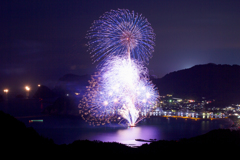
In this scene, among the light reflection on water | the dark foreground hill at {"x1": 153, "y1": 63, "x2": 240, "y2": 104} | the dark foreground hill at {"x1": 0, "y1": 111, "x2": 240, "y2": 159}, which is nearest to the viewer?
the dark foreground hill at {"x1": 0, "y1": 111, "x2": 240, "y2": 159}

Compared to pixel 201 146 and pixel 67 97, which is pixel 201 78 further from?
pixel 201 146

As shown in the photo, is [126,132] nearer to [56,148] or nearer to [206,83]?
[56,148]

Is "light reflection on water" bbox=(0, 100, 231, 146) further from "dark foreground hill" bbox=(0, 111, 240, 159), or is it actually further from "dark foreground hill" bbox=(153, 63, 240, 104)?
"dark foreground hill" bbox=(153, 63, 240, 104)

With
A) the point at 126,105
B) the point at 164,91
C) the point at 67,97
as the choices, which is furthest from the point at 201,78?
the point at 126,105

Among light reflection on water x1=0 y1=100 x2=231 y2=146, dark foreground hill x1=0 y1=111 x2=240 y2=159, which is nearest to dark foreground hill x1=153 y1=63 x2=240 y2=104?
light reflection on water x1=0 y1=100 x2=231 y2=146

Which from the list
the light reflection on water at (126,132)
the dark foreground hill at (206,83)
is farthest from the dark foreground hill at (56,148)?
the dark foreground hill at (206,83)

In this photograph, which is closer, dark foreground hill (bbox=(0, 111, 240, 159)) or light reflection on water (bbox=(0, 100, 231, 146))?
dark foreground hill (bbox=(0, 111, 240, 159))

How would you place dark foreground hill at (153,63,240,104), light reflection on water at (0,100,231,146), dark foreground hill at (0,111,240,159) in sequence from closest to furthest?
dark foreground hill at (0,111,240,159), light reflection on water at (0,100,231,146), dark foreground hill at (153,63,240,104)

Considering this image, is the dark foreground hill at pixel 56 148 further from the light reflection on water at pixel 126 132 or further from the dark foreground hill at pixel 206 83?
the dark foreground hill at pixel 206 83

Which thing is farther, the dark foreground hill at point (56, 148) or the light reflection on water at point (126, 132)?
the light reflection on water at point (126, 132)
